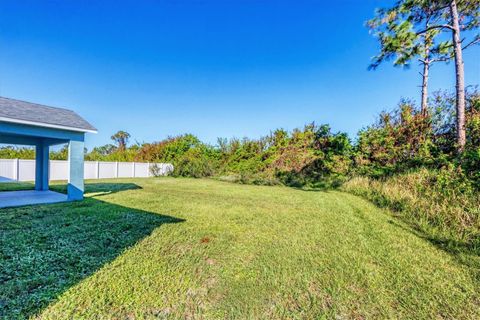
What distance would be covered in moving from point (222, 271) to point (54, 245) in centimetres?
264

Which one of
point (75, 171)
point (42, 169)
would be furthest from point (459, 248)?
point (42, 169)

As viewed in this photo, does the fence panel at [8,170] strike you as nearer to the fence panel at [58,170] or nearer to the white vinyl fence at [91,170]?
the white vinyl fence at [91,170]

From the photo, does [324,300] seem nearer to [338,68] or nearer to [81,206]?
[81,206]

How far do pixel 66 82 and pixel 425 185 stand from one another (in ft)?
57.6

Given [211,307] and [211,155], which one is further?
[211,155]

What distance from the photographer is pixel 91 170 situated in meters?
14.6

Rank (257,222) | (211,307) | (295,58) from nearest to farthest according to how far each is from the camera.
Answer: (211,307)
(257,222)
(295,58)

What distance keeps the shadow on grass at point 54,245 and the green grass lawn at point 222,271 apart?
2 cm

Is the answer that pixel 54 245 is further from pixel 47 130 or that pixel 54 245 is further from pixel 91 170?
pixel 91 170

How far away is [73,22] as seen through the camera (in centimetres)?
895

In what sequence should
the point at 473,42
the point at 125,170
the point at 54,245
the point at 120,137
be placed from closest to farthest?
the point at 54,245
the point at 473,42
the point at 125,170
the point at 120,137

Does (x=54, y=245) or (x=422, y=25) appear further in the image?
(x=422, y=25)

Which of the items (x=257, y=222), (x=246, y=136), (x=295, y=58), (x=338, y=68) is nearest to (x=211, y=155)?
(x=246, y=136)

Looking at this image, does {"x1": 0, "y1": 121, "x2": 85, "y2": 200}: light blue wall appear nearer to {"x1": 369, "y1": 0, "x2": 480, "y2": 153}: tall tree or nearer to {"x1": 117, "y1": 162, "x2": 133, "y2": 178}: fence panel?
{"x1": 117, "y1": 162, "x2": 133, "y2": 178}: fence panel
